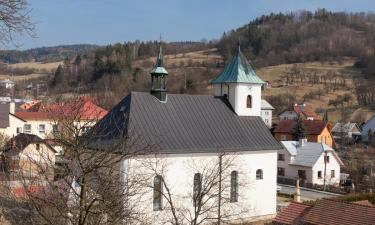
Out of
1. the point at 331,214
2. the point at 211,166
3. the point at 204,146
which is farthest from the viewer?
the point at 211,166

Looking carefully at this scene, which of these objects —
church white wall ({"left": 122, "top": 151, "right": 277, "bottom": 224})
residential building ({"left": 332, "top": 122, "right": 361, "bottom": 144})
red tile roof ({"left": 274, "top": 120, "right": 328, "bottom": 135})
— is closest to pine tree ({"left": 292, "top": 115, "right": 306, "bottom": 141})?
red tile roof ({"left": 274, "top": 120, "right": 328, "bottom": 135})

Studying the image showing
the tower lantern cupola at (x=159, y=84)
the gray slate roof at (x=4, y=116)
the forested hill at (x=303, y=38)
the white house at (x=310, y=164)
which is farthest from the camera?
the forested hill at (x=303, y=38)

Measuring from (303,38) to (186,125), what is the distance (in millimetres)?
139208

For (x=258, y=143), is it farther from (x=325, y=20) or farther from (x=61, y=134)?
(x=325, y=20)

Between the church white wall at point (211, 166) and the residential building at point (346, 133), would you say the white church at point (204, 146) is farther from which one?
the residential building at point (346, 133)

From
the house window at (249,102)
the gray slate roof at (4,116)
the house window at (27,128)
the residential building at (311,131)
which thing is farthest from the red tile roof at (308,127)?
the gray slate roof at (4,116)

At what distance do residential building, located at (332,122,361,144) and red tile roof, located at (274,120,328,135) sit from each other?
25.7 feet

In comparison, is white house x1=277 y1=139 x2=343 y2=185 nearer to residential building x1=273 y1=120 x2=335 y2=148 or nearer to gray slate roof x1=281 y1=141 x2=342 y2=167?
gray slate roof x1=281 y1=141 x2=342 y2=167

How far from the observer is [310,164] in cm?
4150

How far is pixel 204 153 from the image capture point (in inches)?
952

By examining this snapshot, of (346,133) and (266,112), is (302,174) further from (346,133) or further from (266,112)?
(266,112)

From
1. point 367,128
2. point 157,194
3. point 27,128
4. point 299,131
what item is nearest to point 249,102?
point 157,194

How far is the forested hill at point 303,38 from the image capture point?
136m

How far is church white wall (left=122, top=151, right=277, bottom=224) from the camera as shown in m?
22.3
